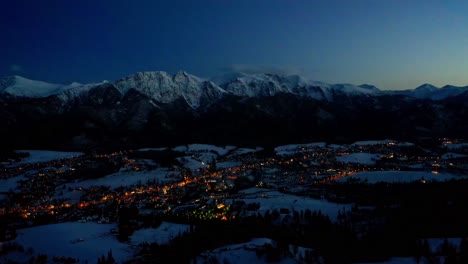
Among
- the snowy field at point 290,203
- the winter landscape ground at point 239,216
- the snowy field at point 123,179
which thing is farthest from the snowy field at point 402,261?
the snowy field at point 123,179

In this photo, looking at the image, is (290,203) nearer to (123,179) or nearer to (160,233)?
(160,233)

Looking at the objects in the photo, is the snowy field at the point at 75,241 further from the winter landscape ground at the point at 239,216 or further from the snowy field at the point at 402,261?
the snowy field at the point at 402,261

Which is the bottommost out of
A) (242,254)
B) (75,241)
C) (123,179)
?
(123,179)

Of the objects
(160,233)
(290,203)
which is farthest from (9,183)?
(290,203)

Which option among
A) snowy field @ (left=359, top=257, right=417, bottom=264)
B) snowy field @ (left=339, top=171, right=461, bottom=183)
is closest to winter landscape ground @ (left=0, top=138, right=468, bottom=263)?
snowy field @ (left=359, top=257, right=417, bottom=264)

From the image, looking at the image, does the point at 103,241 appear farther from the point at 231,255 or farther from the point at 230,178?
the point at 230,178

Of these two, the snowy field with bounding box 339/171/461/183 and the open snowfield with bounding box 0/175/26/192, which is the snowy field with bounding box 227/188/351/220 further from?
the open snowfield with bounding box 0/175/26/192
